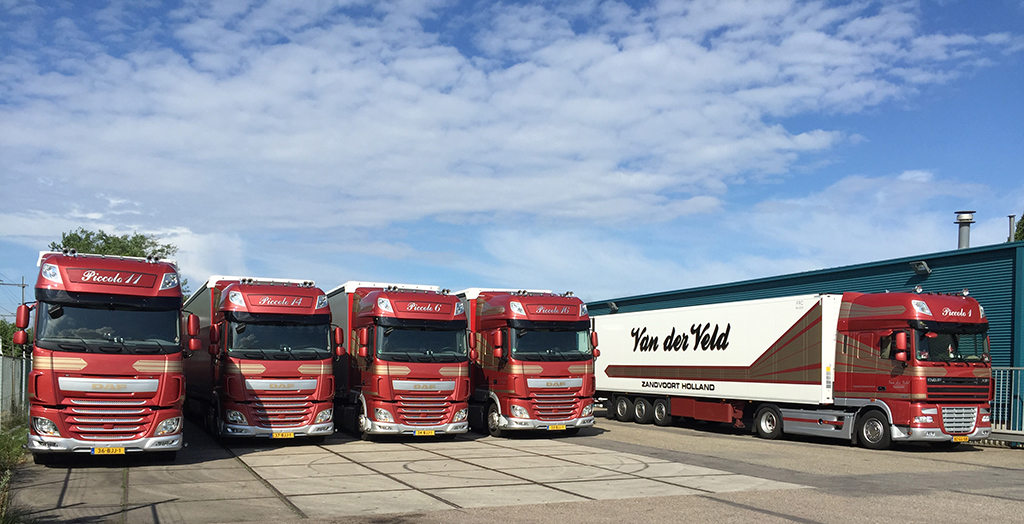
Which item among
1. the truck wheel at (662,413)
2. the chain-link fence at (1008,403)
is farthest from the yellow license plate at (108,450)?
the chain-link fence at (1008,403)

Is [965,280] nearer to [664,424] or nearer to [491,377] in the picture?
[664,424]

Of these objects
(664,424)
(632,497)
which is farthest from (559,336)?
(632,497)

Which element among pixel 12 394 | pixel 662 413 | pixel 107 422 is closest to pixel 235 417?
pixel 107 422

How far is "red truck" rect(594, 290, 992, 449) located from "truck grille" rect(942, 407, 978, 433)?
0.8 inches

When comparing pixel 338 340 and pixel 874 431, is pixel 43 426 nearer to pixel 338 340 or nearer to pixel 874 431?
pixel 338 340

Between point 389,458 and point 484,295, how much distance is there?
6.32 m

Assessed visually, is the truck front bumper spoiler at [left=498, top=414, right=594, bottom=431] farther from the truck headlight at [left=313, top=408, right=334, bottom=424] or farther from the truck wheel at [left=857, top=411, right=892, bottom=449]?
the truck wheel at [left=857, top=411, right=892, bottom=449]

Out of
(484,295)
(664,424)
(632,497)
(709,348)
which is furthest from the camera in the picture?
(664,424)

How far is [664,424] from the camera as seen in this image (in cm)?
2409

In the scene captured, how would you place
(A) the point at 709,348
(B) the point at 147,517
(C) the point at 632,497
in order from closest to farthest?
(B) the point at 147,517 < (C) the point at 632,497 < (A) the point at 709,348

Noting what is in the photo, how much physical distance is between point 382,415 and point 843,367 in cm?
975

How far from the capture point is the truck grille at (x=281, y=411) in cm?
1614

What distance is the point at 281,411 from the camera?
53.4 ft

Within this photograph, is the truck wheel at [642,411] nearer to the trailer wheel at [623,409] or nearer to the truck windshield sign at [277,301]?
the trailer wheel at [623,409]
